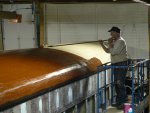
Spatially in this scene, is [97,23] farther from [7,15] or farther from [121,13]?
[7,15]

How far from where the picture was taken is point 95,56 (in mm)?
6676

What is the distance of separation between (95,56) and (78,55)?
66 centimetres

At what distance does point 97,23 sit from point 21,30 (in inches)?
100

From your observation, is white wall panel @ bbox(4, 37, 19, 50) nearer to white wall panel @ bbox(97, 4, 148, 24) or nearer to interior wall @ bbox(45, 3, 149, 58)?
interior wall @ bbox(45, 3, 149, 58)

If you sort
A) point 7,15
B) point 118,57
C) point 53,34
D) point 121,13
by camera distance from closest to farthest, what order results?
point 118,57 < point 7,15 < point 121,13 < point 53,34

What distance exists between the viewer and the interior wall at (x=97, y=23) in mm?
9258

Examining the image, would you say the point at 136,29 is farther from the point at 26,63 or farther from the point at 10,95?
the point at 10,95

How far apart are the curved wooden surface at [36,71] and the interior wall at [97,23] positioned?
3.62m

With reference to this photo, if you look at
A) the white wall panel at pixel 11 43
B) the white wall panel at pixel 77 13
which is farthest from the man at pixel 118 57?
the white wall panel at pixel 11 43

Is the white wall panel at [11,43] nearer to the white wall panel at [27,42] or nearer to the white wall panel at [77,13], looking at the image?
the white wall panel at [27,42]

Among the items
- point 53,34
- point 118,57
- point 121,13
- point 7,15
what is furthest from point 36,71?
point 53,34

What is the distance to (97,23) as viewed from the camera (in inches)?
382

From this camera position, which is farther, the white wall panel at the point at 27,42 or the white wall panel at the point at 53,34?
the white wall panel at the point at 27,42

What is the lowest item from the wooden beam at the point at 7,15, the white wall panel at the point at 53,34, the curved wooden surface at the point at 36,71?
the curved wooden surface at the point at 36,71
